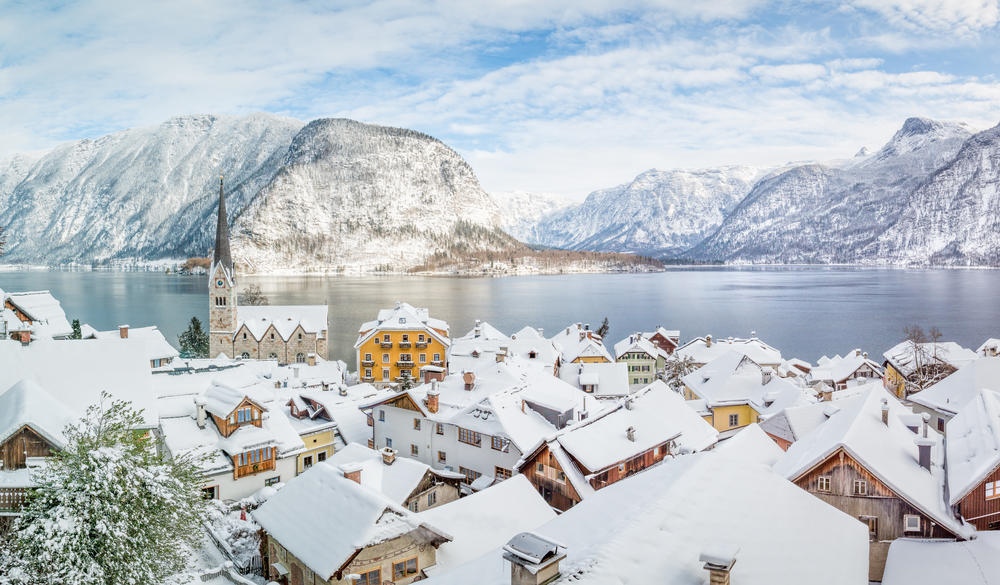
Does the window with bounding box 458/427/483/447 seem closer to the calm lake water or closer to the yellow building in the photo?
the yellow building

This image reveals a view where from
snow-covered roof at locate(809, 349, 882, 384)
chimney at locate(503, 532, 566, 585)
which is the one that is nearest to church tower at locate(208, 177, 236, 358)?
snow-covered roof at locate(809, 349, 882, 384)

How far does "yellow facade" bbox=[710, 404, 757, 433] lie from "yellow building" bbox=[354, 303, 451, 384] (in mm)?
29669

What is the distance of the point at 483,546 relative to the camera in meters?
20.3

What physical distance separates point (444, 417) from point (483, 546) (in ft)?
44.2

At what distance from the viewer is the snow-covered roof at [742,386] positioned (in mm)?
39531

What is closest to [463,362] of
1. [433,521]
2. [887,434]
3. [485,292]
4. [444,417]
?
[444,417]

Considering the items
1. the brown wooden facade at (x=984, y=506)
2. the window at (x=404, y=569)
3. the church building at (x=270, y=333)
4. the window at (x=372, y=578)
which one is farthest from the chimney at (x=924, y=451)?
the church building at (x=270, y=333)

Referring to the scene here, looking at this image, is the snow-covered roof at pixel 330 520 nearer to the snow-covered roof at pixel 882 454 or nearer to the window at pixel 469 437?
the window at pixel 469 437

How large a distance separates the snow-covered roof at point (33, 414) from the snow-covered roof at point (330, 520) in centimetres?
795

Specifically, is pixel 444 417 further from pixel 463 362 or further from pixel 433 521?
pixel 463 362

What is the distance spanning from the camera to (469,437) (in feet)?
107

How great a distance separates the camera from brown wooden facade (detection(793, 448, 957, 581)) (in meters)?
19.5

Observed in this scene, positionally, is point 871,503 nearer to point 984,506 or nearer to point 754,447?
point 984,506

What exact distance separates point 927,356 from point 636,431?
145ft
